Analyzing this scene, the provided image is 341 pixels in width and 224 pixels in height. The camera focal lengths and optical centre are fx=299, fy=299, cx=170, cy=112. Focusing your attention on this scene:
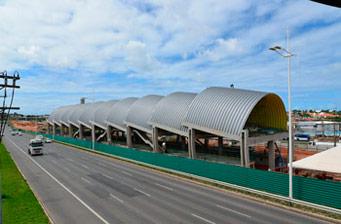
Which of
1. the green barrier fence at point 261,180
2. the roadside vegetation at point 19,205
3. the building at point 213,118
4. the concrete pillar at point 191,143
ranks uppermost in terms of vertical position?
the building at point 213,118

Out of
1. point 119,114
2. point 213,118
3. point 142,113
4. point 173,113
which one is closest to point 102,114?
point 119,114

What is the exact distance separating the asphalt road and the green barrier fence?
73.7 inches

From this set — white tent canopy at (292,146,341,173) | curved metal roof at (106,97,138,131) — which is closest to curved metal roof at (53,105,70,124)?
curved metal roof at (106,97,138,131)

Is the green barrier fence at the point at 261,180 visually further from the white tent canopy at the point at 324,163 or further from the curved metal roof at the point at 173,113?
the curved metal roof at the point at 173,113

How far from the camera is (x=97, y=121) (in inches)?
2869

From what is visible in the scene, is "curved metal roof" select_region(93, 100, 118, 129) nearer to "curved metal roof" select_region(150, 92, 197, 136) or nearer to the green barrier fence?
"curved metal roof" select_region(150, 92, 197, 136)

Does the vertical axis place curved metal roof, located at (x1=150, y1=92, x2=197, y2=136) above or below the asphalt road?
above

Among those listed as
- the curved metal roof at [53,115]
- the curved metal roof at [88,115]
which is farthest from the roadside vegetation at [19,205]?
the curved metal roof at [53,115]

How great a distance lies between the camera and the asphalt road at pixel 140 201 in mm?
17453

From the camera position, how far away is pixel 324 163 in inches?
891

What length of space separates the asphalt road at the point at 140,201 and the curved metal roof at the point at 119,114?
99.8ft

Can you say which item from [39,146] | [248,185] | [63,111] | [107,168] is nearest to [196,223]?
[248,185]

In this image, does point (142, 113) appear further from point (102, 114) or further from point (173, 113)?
point (102, 114)

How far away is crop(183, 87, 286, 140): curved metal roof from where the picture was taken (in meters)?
35.0
